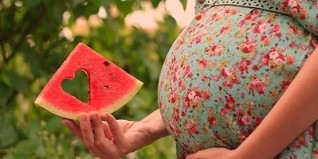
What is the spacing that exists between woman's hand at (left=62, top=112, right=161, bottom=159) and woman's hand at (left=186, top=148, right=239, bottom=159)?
0.64 feet

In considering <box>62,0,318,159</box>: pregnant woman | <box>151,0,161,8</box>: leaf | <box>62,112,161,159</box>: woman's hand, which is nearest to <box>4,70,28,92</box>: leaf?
<box>151,0,161,8</box>: leaf

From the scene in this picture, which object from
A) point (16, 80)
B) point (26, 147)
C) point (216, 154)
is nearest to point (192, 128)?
point (216, 154)

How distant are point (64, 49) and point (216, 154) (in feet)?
5.05

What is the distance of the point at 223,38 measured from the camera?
1.58 m

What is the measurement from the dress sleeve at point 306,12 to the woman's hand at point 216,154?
0.24m

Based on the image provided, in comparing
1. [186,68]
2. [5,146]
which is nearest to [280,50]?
[186,68]

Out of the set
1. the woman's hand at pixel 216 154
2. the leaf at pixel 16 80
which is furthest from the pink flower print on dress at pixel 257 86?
the leaf at pixel 16 80

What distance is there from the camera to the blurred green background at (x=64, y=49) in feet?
9.24

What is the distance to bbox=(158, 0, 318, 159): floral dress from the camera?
152 centimetres

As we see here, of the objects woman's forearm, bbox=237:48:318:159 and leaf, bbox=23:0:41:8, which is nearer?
woman's forearm, bbox=237:48:318:159

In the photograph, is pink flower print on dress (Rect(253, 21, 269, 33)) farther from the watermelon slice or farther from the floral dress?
the watermelon slice

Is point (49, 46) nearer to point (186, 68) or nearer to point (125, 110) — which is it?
point (125, 110)

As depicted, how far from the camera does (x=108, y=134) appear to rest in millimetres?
1789

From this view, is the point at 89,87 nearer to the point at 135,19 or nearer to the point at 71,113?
the point at 71,113
